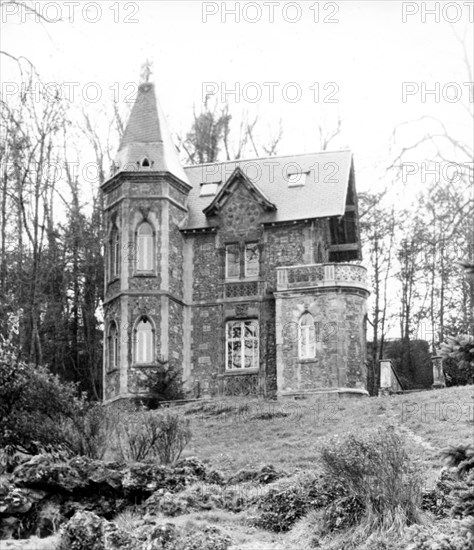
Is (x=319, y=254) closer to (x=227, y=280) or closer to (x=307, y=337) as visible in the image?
(x=227, y=280)

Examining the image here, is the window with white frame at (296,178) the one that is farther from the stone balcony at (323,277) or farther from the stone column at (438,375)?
the stone column at (438,375)

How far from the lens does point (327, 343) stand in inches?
1368

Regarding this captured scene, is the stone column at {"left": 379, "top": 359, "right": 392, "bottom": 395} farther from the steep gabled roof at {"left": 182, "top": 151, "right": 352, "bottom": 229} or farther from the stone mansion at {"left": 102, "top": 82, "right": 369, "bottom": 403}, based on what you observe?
the steep gabled roof at {"left": 182, "top": 151, "right": 352, "bottom": 229}

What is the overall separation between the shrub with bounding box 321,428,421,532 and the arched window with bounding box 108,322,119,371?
68.0 ft

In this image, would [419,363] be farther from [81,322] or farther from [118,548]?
[118,548]

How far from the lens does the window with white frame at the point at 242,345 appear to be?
36594 mm

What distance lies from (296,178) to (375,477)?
2432cm

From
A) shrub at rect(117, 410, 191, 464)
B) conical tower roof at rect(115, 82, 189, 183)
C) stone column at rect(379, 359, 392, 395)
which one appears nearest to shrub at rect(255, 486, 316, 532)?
shrub at rect(117, 410, 191, 464)

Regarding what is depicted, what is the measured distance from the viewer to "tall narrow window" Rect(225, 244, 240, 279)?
37.8 m

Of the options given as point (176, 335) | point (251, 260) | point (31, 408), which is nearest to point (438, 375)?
point (251, 260)

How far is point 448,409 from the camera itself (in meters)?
25.5

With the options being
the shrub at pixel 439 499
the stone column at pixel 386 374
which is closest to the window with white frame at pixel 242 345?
the stone column at pixel 386 374

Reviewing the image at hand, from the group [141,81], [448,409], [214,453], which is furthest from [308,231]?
[214,453]

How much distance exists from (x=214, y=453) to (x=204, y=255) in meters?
16.1
